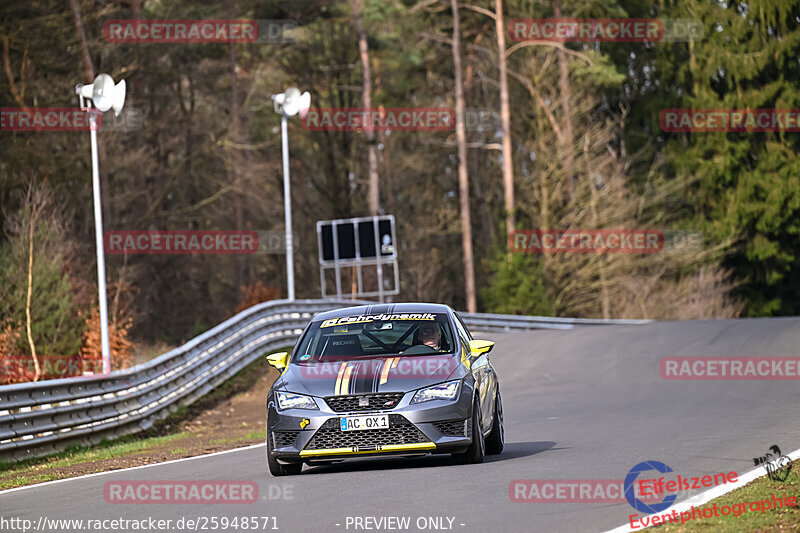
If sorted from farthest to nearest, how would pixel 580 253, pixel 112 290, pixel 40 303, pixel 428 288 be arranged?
pixel 428 288
pixel 580 253
pixel 112 290
pixel 40 303

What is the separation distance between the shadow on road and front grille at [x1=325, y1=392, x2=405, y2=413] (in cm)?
92

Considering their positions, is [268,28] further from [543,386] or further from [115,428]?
[115,428]

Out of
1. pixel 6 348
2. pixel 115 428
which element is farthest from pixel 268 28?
pixel 115 428

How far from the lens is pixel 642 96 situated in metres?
67.8

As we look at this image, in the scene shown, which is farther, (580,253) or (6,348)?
(580,253)

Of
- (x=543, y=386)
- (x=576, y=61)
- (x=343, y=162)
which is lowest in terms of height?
(x=543, y=386)

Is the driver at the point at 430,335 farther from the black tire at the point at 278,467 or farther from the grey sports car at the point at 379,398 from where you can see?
the black tire at the point at 278,467

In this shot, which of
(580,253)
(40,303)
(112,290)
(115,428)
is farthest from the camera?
(580,253)

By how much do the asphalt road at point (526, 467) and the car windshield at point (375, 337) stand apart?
1.08 metres

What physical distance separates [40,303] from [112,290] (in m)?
14.2

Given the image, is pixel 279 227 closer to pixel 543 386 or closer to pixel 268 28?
pixel 268 28

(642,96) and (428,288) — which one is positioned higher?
(642,96)

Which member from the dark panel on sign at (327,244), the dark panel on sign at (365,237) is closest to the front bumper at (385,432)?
the dark panel on sign at (365,237)

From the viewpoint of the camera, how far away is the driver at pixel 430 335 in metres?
12.7
